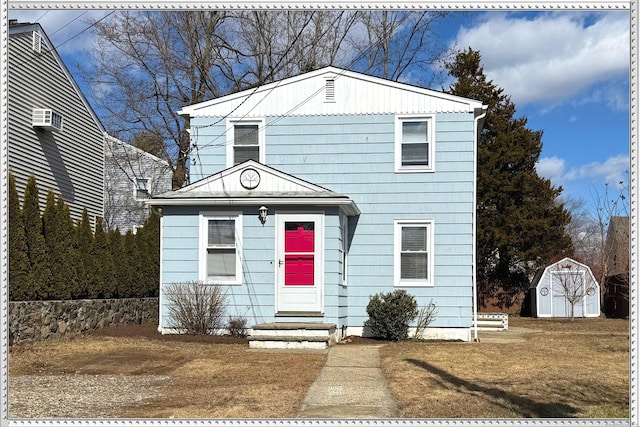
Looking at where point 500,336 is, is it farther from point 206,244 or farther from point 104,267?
point 104,267

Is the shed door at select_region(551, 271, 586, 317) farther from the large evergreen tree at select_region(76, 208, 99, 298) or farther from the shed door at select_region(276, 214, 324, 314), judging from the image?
the large evergreen tree at select_region(76, 208, 99, 298)

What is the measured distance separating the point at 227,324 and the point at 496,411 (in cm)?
808

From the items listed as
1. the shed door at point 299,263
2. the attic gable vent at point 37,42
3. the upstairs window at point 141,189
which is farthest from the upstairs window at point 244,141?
the upstairs window at point 141,189

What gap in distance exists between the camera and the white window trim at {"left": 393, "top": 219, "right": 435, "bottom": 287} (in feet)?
49.3

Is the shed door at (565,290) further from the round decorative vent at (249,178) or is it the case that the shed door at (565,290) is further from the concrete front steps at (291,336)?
the concrete front steps at (291,336)

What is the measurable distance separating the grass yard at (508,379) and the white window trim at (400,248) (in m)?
1.53

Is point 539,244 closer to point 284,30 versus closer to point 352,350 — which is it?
point 284,30

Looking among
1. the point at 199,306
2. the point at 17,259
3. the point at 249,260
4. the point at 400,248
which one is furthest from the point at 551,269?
the point at 17,259

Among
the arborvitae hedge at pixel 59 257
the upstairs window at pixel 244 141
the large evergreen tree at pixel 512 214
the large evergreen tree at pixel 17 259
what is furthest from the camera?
the large evergreen tree at pixel 512 214

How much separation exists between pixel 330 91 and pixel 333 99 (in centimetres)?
19

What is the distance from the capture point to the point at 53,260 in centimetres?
1340

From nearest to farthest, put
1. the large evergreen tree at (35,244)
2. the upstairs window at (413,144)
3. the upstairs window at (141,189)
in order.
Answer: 1. the large evergreen tree at (35,244)
2. the upstairs window at (413,144)
3. the upstairs window at (141,189)

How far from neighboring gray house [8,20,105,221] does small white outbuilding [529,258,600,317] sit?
53.2 ft

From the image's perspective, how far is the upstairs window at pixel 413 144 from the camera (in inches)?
596
